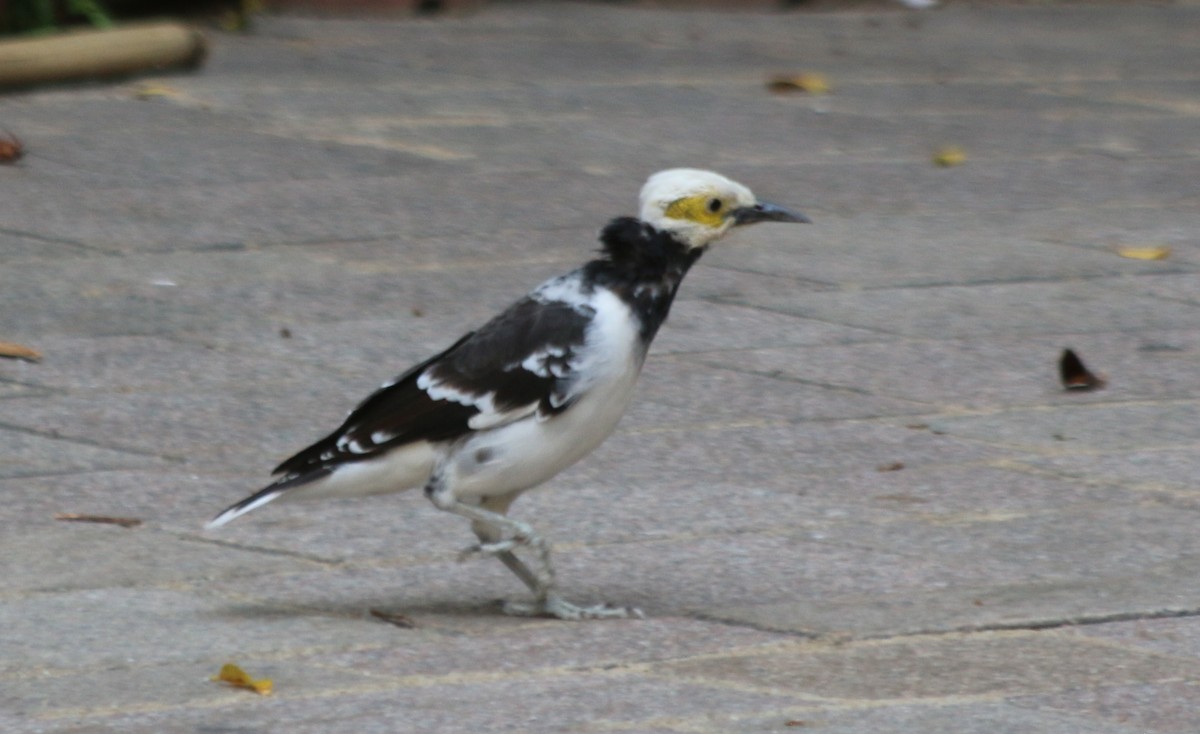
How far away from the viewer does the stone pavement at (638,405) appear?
4152 millimetres

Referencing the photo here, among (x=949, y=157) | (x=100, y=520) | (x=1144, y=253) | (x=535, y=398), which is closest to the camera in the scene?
(x=535, y=398)

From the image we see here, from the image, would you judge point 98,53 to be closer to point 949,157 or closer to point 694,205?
point 949,157

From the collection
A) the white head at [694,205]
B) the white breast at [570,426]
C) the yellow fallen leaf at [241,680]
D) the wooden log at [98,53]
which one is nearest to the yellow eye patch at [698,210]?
the white head at [694,205]

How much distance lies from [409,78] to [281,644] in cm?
720

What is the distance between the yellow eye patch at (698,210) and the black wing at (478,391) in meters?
0.27

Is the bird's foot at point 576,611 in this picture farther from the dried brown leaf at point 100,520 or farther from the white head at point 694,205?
the dried brown leaf at point 100,520

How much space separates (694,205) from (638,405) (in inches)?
71.7

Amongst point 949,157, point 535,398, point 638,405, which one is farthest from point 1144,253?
point 535,398

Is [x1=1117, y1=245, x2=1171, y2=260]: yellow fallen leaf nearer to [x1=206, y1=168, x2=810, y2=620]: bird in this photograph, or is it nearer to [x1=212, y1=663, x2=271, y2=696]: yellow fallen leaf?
[x1=206, y1=168, x2=810, y2=620]: bird

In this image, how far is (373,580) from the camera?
15.6ft

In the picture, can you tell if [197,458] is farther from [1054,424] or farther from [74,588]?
[1054,424]

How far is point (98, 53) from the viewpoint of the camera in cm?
1045

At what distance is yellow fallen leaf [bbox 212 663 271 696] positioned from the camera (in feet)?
13.2

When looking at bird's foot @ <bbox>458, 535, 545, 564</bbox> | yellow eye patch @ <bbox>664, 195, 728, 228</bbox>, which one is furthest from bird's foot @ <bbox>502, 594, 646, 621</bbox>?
yellow eye patch @ <bbox>664, 195, 728, 228</bbox>
